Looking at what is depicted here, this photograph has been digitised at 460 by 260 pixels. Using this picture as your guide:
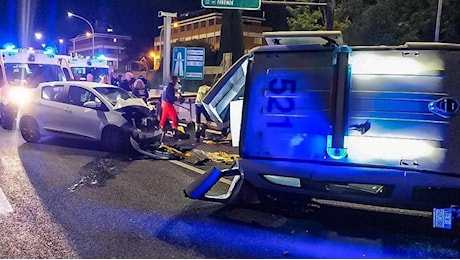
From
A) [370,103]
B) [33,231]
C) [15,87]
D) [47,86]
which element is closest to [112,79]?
[15,87]

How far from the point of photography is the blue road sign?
15688 mm

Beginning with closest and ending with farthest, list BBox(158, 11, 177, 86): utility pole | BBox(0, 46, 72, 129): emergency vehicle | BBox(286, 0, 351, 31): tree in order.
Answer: BBox(0, 46, 72, 129): emergency vehicle → BBox(158, 11, 177, 86): utility pole → BBox(286, 0, 351, 31): tree

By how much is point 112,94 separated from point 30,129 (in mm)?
2174

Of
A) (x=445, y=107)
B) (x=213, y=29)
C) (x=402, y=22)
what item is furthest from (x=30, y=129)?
(x=213, y=29)

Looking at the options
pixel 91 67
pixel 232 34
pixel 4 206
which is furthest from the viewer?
pixel 232 34

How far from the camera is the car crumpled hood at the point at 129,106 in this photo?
35.2 ft

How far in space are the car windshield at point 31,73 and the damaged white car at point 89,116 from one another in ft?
10.6

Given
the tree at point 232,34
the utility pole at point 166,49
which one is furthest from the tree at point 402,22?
the tree at point 232,34

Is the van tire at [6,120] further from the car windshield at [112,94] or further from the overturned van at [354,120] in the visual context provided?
the overturned van at [354,120]

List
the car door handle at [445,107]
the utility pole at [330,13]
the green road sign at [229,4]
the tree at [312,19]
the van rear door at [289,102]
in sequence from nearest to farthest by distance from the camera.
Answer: the car door handle at [445,107] → the van rear door at [289,102] → the green road sign at [229,4] → the utility pole at [330,13] → the tree at [312,19]

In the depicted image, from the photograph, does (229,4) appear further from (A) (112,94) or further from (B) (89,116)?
(B) (89,116)

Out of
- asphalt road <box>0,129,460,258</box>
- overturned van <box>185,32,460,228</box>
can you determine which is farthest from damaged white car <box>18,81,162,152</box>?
overturned van <box>185,32,460,228</box>

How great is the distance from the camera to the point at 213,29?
183ft

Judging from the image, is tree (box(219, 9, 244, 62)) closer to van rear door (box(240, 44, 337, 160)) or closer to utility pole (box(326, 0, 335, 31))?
utility pole (box(326, 0, 335, 31))
